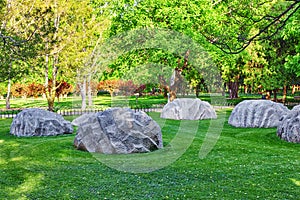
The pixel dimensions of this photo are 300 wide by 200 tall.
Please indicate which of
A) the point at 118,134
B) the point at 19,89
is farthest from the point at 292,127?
the point at 19,89

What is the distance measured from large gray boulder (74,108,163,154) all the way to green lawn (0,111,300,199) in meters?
0.50

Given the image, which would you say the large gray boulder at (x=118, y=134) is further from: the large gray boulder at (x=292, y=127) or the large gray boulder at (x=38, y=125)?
the large gray boulder at (x=292, y=127)

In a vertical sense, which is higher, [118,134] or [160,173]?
[118,134]

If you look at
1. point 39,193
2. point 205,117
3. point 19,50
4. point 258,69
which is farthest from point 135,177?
point 258,69

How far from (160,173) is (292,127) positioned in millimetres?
7211

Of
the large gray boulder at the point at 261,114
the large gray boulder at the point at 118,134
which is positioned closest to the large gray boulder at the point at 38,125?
the large gray boulder at the point at 118,134

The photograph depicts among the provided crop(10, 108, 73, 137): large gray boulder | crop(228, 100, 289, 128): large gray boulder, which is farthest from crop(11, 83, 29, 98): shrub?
crop(228, 100, 289, 128): large gray boulder

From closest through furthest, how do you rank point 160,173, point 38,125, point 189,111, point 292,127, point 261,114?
point 160,173, point 292,127, point 38,125, point 261,114, point 189,111

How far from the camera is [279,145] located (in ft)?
44.0

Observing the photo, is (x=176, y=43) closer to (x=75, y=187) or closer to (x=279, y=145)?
(x=279, y=145)

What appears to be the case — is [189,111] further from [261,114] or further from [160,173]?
[160,173]

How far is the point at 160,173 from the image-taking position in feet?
30.8

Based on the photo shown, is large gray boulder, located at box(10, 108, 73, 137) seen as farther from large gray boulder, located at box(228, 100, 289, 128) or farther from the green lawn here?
large gray boulder, located at box(228, 100, 289, 128)

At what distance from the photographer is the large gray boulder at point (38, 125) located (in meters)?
16.1
